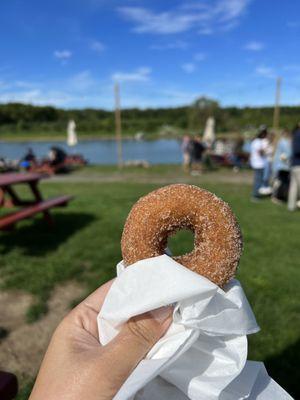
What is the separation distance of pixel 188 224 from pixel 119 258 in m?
3.48

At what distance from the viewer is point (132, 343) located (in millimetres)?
1333

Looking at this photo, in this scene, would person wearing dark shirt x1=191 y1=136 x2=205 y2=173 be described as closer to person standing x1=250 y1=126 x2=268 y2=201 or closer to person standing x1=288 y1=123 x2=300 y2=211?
person standing x1=250 y1=126 x2=268 y2=201

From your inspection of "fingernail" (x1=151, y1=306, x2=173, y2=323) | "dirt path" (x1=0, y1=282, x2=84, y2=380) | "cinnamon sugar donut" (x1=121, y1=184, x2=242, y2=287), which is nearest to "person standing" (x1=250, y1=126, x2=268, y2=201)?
"dirt path" (x1=0, y1=282, x2=84, y2=380)

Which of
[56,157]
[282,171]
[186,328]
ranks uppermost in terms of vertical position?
[186,328]

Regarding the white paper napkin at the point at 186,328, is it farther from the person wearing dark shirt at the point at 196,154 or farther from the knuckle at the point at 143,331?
the person wearing dark shirt at the point at 196,154

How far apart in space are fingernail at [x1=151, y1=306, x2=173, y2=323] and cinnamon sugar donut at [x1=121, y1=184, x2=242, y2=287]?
0.19 m

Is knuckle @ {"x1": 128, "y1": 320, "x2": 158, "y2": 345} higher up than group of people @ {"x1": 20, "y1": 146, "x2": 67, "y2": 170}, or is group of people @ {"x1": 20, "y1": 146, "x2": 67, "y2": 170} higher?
knuckle @ {"x1": 128, "y1": 320, "x2": 158, "y2": 345}

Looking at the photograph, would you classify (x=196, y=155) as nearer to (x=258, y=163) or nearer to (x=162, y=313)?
(x=258, y=163)

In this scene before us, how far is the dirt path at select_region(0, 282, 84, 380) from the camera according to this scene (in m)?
3.17

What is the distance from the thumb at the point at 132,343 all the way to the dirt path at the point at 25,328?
208 centimetres

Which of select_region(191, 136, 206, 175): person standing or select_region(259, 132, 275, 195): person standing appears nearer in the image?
select_region(259, 132, 275, 195): person standing

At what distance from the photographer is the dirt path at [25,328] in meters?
3.17

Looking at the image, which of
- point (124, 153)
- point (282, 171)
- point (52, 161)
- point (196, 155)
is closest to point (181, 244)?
point (282, 171)

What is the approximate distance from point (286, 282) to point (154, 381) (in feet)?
10.8
